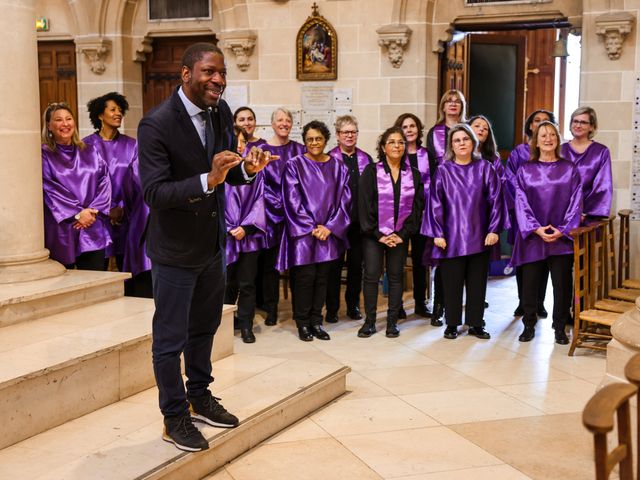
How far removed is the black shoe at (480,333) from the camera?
5.98m

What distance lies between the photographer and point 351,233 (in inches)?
253

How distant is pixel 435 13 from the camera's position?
766cm

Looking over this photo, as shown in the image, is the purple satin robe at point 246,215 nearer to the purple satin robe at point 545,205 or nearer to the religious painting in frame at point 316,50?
the purple satin robe at point 545,205

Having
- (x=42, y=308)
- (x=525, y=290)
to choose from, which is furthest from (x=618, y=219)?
(x=42, y=308)

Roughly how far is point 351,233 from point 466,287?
A: 38.0 inches

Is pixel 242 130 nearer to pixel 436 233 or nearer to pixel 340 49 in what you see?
pixel 436 233

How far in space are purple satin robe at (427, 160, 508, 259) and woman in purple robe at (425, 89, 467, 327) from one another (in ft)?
1.23

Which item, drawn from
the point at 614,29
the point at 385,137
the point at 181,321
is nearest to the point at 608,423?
the point at 181,321

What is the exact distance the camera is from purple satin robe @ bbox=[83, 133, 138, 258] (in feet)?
19.1

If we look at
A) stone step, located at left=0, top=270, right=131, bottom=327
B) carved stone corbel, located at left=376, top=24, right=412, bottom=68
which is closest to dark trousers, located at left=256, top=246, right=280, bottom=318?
stone step, located at left=0, top=270, right=131, bottom=327

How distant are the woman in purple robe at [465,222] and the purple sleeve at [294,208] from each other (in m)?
0.86

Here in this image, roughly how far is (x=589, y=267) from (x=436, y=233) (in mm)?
1018

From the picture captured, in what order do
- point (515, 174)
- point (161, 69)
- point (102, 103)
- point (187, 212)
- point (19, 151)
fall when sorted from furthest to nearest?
point (161, 69)
point (515, 174)
point (102, 103)
point (19, 151)
point (187, 212)

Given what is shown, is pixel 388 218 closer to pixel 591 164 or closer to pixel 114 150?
pixel 591 164
